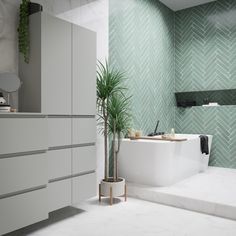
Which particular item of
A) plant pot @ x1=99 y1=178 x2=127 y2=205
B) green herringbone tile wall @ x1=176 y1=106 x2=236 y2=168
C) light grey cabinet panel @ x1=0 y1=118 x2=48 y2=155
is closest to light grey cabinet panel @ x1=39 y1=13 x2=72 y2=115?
light grey cabinet panel @ x1=0 y1=118 x2=48 y2=155

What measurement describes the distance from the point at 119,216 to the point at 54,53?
5.99 ft

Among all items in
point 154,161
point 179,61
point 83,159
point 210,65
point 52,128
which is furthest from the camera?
point 179,61

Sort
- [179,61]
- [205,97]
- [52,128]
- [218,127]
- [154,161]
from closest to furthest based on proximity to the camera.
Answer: [52,128], [154,161], [218,127], [205,97], [179,61]

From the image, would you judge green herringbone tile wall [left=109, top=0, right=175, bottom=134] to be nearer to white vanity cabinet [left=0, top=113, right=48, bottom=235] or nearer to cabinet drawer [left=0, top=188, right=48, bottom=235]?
white vanity cabinet [left=0, top=113, right=48, bottom=235]

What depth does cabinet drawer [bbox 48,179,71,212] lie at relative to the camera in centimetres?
266

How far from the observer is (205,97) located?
5656 millimetres

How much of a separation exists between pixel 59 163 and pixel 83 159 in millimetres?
345

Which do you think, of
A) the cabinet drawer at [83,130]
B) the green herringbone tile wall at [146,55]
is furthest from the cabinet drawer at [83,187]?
the green herringbone tile wall at [146,55]

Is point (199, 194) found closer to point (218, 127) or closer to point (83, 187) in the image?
point (83, 187)

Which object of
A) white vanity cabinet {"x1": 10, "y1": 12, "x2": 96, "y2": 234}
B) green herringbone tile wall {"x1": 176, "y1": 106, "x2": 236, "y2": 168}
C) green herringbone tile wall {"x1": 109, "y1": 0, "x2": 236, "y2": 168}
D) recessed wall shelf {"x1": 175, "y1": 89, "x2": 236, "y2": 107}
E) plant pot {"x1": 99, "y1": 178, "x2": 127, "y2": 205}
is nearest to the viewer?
white vanity cabinet {"x1": 10, "y1": 12, "x2": 96, "y2": 234}

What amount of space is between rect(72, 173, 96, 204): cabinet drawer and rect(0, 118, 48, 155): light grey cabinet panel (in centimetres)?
63

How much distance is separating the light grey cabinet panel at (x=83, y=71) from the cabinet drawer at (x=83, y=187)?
72 cm

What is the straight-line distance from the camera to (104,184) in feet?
11.1

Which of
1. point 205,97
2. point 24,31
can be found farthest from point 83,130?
point 205,97
